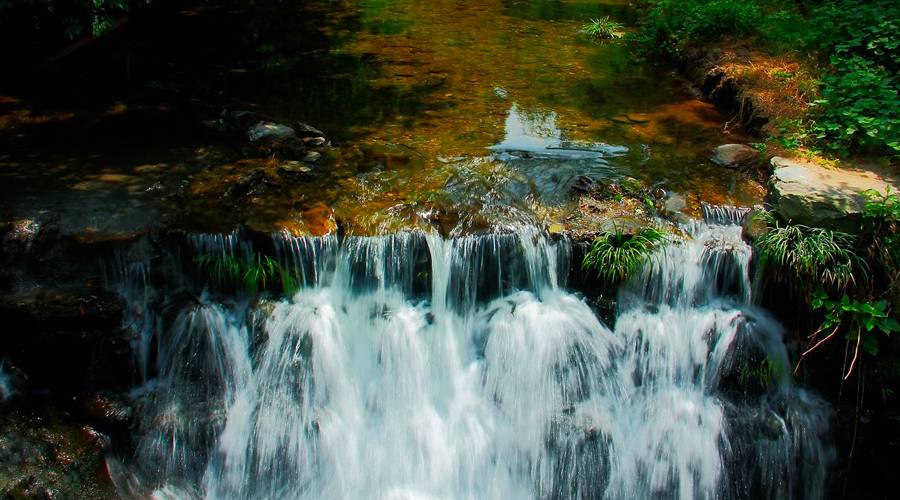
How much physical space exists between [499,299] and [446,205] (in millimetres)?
1122

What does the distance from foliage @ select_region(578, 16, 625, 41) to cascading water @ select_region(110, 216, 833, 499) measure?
24.0 ft

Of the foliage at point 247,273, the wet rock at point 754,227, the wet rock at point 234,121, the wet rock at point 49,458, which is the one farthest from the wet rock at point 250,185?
the wet rock at point 754,227

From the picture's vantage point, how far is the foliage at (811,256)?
5496mm

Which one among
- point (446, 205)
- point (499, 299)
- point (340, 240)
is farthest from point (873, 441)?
point (340, 240)

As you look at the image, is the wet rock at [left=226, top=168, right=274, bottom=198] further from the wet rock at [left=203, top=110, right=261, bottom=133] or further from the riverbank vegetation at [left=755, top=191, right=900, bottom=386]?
the riverbank vegetation at [left=755, top=191, right=900, bottom=386]

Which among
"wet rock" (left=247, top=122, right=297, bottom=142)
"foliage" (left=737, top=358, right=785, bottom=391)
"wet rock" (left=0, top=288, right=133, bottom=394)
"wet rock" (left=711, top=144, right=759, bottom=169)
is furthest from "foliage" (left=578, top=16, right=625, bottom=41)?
"wet rock" (left=0, top=288, right=133, bottom=394)

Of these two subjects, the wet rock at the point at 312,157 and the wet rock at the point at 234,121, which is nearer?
the wet rock at the point at 312,157

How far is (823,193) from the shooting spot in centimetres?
589

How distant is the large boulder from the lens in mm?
5699

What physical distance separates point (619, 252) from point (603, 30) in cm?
786

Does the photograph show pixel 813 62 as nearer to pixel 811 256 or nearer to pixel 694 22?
pixel 694 22

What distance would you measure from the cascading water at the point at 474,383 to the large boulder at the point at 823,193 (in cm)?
64

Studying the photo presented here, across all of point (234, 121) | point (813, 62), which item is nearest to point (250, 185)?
point (234, 121)

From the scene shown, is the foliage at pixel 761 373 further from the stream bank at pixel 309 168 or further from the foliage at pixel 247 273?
the foliage at pixel 247 273
